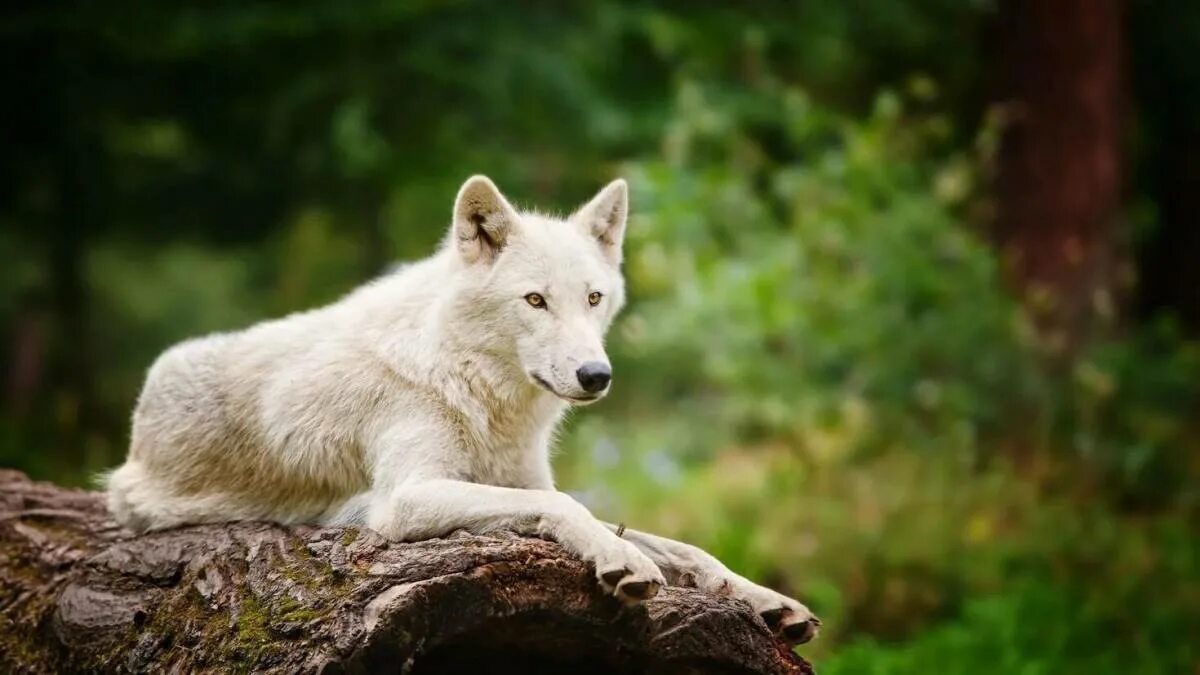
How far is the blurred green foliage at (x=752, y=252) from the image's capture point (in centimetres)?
750

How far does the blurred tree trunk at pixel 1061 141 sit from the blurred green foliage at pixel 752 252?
49 cm

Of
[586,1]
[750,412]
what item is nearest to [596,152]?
[586,1]

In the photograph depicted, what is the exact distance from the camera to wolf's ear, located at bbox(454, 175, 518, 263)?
4.10 m

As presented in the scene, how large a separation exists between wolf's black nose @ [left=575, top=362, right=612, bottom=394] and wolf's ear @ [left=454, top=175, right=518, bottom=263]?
657 mm

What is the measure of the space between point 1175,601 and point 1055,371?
2.14m

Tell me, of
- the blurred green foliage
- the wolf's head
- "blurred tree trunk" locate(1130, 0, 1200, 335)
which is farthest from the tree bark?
"blurred tree trunk" locate(1130, 0, 1200, 335)

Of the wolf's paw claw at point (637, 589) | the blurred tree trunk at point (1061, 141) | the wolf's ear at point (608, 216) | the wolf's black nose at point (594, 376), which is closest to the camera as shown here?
the wolf's paw claw at point (637, 589)

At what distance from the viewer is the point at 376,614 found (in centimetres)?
321

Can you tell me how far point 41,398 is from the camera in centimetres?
1212

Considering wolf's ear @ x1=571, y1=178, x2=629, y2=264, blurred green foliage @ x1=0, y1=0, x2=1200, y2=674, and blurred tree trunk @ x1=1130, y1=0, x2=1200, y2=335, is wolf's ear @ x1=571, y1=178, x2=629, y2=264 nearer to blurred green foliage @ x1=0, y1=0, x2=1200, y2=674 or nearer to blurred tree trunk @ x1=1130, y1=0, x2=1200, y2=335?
blurred green foliage @ x1=0, y1=0, x2=1200, y2=674

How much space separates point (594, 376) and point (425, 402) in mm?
652

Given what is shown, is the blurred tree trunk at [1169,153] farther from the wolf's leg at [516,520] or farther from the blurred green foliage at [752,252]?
the wolf's leg at [516,520]

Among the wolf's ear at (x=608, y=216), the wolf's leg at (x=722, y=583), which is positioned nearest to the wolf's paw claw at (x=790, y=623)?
the wolf's leg at (x=722, y=583)

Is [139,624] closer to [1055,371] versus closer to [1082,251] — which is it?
[1055,371]
